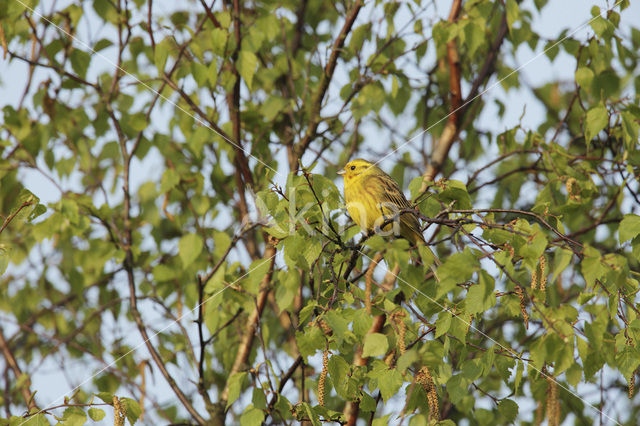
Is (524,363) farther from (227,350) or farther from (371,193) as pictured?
(227,350)

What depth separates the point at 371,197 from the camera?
4801mm

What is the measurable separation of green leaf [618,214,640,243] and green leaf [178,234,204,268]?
2.70 m

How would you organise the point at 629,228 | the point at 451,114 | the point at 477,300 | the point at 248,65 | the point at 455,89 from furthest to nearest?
the point at 455,89 < the point at 451,114 < the point at 248,65 < the point at 629,228 < the point at 477,300

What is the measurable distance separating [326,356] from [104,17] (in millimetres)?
3292

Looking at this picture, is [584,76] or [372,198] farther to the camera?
[372,198]

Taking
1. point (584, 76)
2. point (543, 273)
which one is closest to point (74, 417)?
point (543, 273)

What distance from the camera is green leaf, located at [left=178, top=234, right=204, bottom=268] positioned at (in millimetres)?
4547

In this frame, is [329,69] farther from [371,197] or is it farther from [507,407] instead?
[507,407]

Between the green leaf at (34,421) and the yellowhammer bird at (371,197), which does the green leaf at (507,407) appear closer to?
the yellowhammer bird at (371,197)

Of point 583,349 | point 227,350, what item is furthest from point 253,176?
point 583,349

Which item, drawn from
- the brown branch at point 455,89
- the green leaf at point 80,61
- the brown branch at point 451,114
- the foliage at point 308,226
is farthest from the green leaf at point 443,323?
the green leaf at point 80,61

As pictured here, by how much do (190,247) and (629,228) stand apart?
9.13 ft

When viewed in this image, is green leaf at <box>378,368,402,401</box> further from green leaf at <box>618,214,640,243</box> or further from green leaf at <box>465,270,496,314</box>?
green leaf at <box>618,214,640,243</box>

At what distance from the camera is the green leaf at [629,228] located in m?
2.79
